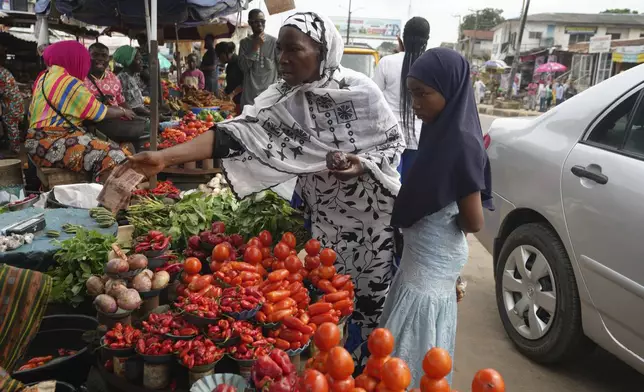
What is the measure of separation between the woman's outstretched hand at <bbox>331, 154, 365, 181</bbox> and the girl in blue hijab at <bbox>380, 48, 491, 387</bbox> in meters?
0.28

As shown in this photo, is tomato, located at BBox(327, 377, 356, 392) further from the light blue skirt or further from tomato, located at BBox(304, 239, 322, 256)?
tomato, located at BBox(304, 239, 322, 256)

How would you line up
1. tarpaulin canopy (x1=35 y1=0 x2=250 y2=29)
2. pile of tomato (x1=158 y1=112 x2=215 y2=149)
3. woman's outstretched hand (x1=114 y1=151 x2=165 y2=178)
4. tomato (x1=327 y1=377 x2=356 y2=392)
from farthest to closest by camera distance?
pile of tomato (x1=158 y1=112 x2=215 y2=149), tarpaulin canopy (x1=35 y1=0 x2=250 y2=29), woman's outstretched hand (x1=114 y1=151 x2=165 y2=178), tomato (x1=327 y1=377 x2=356 y2=392)

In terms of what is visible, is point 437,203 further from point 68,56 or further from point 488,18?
point 488,18

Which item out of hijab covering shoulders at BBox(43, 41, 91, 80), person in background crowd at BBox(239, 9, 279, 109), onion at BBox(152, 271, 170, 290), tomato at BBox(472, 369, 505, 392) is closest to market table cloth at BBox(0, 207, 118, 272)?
onion at BBox(152, 271, 170, 290)

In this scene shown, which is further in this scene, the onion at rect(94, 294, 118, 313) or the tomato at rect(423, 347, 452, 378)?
the onion at rect(94, 294, 118, 313)

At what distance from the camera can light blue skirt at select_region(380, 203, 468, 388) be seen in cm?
212

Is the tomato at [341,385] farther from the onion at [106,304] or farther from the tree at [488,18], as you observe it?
the tree at [488,18]

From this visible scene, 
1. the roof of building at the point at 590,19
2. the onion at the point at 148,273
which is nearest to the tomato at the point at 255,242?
the onion at the point at 148,273

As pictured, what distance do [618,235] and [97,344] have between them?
2608 mm

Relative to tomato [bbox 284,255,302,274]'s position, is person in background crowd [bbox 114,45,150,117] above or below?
above

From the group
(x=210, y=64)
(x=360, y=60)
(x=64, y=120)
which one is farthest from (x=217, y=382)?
(x=210, y=64)

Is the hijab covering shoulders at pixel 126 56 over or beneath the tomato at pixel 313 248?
over

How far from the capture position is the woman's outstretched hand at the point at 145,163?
2084 mm

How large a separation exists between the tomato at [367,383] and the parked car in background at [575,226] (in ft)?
5.54
